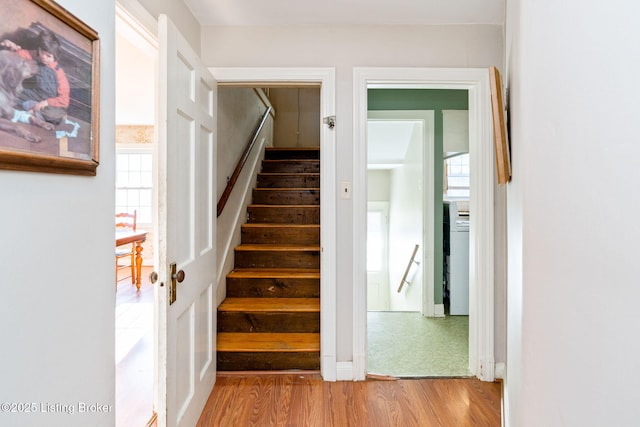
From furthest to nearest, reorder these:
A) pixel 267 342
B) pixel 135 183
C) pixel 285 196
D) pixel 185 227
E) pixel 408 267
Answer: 1. pixel 135 183
2. pixel 408 267
3. pixel 285 196
4. pixel 267 342
5. pixel 185 227

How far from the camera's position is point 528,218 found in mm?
936

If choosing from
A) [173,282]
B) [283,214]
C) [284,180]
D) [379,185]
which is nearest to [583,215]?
[173,282]

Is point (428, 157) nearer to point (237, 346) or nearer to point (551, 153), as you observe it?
point (237, 346)

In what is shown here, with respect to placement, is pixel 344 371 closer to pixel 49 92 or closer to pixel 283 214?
pixel 283 214

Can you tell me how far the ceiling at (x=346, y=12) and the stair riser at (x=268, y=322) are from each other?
6.71 ft

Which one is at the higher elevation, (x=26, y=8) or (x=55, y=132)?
(x=26, y=8)

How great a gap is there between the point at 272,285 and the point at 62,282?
199 cm

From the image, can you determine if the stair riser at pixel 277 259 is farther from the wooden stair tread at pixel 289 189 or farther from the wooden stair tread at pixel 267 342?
the wooden stair tread at pixel 289 189

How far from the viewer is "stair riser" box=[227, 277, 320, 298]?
2865mm

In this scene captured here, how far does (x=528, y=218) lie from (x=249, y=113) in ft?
10.7

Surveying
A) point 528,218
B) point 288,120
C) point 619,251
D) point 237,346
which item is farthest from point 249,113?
point 619,251

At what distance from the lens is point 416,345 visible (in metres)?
2.79

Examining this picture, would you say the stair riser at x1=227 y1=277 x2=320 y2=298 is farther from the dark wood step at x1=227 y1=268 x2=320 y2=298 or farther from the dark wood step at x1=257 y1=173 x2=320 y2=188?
the dark wood step at x1=257 y1=173 x2=320 y2=188

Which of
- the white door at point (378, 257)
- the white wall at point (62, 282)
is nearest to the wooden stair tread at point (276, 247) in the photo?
the white wall at point (62, 282)
